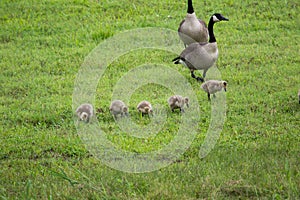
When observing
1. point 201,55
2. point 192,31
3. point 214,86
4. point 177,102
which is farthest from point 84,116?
point 192,31

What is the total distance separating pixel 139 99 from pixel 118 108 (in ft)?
3.38

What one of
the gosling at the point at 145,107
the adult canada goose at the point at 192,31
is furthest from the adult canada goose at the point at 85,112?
the adult canada goose at the point at 192,31

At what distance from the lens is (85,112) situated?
327 inches

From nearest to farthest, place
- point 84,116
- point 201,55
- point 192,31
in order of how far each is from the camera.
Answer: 1. point 84,116
2. point 201,55
3. point 192,31

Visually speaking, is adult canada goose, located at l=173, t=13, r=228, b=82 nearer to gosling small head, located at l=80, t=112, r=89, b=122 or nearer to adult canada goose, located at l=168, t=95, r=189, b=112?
adult canada goose, located at l=168, t=95, r=189, b=112

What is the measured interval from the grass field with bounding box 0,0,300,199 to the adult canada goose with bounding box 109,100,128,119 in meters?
0.14

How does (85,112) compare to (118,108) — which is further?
(118,108)

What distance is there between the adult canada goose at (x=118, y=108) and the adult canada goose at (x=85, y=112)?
0.98 feet

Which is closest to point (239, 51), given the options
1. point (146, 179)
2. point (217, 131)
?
point (217, 131)

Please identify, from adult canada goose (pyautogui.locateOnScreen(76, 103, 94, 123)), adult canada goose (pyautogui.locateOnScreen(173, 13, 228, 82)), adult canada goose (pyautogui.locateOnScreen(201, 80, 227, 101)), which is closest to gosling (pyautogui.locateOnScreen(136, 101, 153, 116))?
adult canada goose (pyautogui.locateOnScreen(76, 103, 94, 123))

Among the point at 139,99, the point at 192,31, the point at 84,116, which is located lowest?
the point at 139,99

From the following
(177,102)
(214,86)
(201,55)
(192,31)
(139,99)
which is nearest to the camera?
(177,102)

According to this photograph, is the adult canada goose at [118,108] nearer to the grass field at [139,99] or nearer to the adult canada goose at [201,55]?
the grass field at [139,99]

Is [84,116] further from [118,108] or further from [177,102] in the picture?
[177,102]
